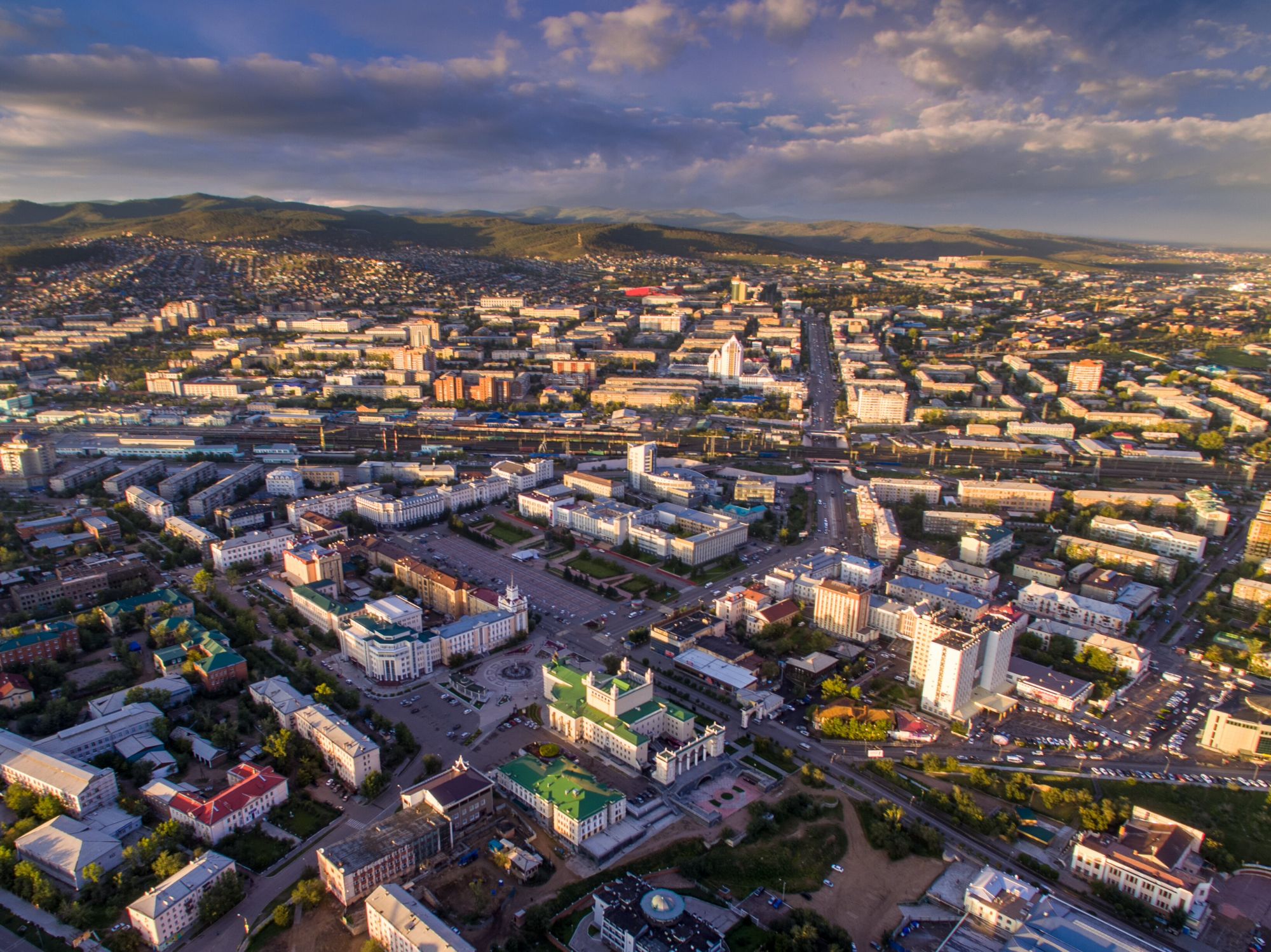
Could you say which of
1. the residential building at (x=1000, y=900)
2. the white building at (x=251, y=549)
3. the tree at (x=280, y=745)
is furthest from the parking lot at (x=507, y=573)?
the residential building at (x=1000, y=900)

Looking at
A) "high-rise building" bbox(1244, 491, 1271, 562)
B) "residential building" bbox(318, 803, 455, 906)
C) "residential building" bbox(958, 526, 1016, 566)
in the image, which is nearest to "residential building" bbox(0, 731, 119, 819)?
"residential building" bbox(318, 803, 455, 906)

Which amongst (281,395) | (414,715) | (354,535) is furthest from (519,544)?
(281,395)

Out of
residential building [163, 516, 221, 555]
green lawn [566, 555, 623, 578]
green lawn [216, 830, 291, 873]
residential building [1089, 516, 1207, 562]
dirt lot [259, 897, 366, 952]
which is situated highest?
residential building [1089, 516, 1207, 562]

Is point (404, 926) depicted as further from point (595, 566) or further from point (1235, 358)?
point (1235, 358)

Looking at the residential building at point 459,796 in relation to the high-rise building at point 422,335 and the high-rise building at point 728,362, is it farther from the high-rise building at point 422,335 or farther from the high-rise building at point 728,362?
the high-rise building at point 422,335

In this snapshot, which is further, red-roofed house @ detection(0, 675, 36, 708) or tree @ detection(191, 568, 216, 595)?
tree @ detection(191, 568, 216, 595)

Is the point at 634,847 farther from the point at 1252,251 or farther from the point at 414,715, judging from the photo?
the point at 1252,251

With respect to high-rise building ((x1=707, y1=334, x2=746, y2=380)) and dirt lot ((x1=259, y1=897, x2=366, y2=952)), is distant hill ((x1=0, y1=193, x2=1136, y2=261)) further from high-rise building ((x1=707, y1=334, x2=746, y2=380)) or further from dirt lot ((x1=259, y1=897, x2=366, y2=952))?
dirt lot ((x1=259, y1=897, x2=366, y2=952))
